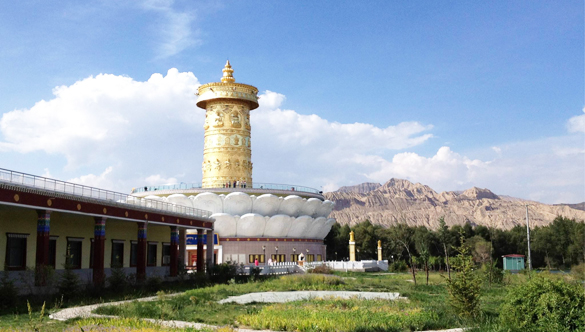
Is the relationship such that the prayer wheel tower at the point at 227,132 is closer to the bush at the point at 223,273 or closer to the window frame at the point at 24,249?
the bush at the point at 223,273

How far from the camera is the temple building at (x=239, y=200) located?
55344mm

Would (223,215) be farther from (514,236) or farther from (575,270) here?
(514,236)

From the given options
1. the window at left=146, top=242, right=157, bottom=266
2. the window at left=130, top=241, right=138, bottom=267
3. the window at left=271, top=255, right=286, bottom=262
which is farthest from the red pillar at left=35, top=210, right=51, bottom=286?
the window at left=271, top=255, right=286, bottom=262

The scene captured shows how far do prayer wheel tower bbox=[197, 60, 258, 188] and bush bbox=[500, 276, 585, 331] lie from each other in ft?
165

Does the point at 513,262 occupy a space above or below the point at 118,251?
below

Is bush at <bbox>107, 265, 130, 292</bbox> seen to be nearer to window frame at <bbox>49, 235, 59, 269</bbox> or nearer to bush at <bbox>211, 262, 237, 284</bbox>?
window frame at <bbox>49, 235, 59, 269</bbox>

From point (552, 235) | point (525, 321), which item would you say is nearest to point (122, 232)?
point (525, 321)

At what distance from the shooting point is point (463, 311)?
16719 millimetres

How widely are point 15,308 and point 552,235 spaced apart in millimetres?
74533

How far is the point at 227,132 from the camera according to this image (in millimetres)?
65062

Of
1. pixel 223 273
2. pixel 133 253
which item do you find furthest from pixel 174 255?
pixel 223 273

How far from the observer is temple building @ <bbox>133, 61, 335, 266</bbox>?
55.3 metres

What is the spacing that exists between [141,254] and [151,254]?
7055 millimetres

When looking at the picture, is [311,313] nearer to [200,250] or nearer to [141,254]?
[141,254]
